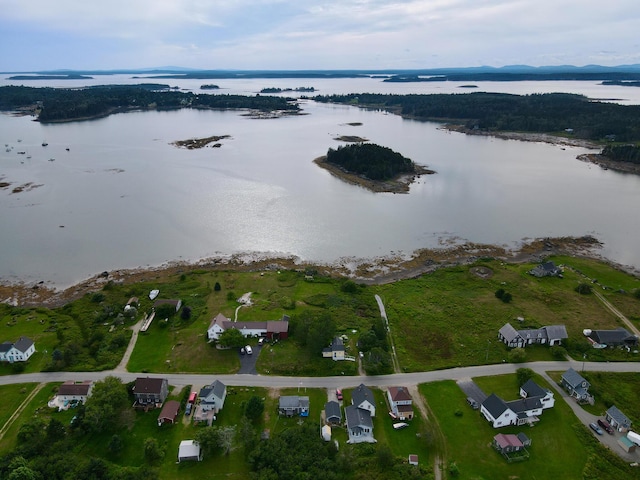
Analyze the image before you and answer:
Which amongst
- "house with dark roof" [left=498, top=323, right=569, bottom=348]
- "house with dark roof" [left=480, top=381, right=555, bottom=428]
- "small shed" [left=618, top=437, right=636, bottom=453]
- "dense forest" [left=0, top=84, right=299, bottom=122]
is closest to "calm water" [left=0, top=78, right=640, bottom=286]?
"house with dark roof" [left=498, top=323, right=569, bottom=348]

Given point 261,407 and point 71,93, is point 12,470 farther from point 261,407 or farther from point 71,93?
point 71,93

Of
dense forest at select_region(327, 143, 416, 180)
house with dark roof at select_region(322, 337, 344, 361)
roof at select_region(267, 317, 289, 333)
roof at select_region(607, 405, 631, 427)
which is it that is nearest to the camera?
roof at select_region(607, 405, 631, 427)

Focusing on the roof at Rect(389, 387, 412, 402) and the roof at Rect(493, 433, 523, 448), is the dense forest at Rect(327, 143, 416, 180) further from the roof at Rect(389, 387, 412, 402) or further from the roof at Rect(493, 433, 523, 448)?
the roof at Rect(493, 433, 523, 448)

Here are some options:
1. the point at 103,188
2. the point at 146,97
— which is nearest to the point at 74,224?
the point at 103,188

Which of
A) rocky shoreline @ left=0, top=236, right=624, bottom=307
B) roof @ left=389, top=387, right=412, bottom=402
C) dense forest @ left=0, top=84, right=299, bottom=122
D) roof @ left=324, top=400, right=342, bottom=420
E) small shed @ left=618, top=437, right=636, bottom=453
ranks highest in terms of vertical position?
dense forest @ left=0, top=84, right=299, bottom=122

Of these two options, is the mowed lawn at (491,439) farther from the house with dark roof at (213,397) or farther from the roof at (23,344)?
the roof at (23,344)

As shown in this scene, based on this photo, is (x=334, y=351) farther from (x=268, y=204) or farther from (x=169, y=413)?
(x=268, y=204)

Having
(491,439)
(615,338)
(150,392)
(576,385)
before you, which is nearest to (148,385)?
(150,392)
